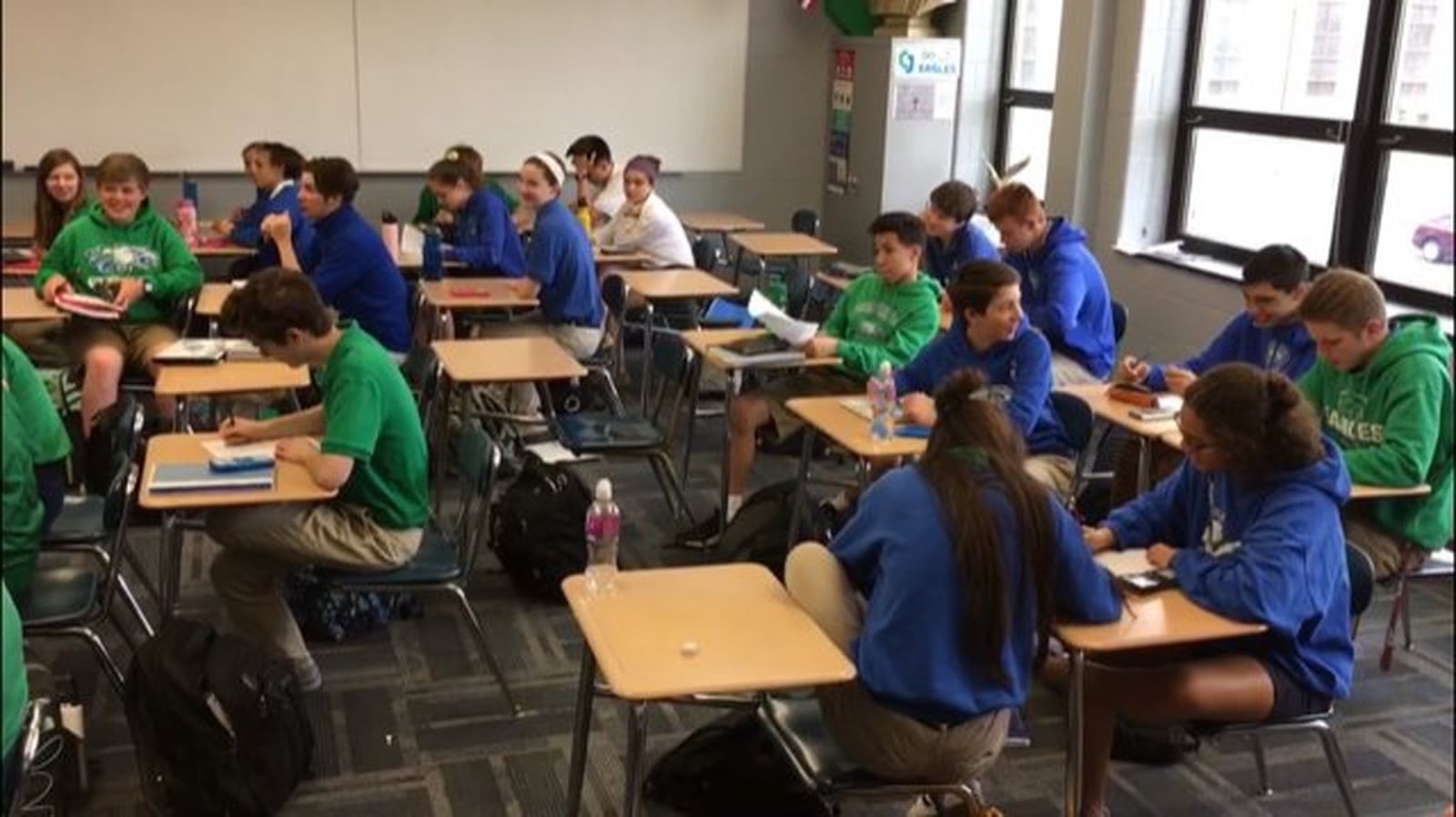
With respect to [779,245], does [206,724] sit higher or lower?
lower

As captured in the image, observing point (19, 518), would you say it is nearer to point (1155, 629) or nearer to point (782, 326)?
point (1155, 629)

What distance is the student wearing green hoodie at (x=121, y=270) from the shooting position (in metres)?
4.76

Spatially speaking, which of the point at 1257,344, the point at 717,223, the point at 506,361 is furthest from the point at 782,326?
the point at 717,223

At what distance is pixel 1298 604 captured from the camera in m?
2.47

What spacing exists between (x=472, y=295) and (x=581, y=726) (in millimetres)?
3144

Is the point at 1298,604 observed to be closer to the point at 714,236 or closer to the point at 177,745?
the point at 177,745

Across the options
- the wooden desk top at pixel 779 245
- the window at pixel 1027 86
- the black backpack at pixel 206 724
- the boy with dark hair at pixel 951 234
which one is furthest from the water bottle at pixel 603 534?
the window at pixel 1027 86

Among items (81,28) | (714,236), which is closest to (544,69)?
(714,236)

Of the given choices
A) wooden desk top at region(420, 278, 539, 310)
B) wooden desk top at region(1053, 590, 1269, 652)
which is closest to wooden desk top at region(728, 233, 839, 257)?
wooden desk top at region(420, 278, 539, 310)

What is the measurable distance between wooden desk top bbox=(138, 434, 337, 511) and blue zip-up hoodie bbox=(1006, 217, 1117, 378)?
8.92ft

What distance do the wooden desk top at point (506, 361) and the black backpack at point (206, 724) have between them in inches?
58.5

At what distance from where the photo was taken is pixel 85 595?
9.62 ft

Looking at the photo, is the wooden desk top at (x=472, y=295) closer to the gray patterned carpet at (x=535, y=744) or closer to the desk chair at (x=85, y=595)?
the gray patterned carpet at (x=535, y=744)

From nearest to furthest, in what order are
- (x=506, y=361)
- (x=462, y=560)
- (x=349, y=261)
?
(x=462, y=560), (x=506, y=361), (x=349, y=261)
